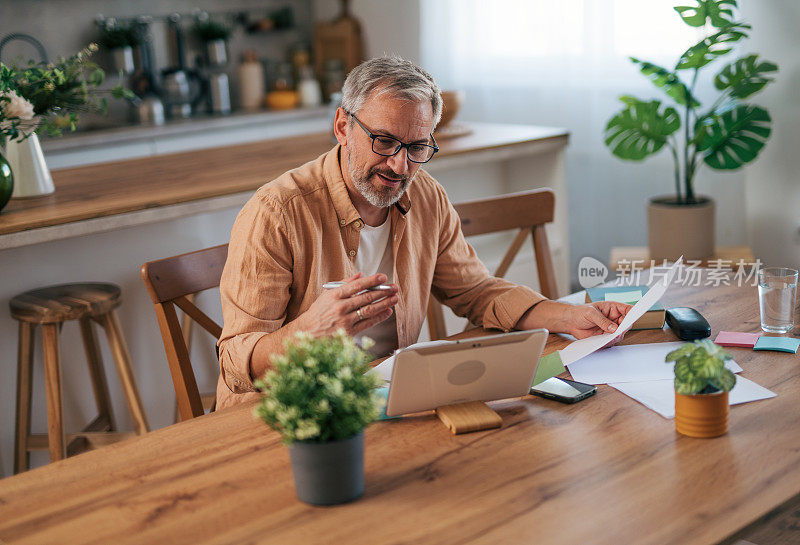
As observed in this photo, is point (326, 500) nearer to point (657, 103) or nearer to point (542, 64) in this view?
point (657, 103)

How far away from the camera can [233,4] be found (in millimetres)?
5188

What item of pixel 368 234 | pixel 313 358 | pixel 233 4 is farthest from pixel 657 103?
pixel 233 4

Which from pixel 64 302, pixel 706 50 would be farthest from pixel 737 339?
pixel 706 50

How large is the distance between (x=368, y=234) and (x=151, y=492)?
82cm

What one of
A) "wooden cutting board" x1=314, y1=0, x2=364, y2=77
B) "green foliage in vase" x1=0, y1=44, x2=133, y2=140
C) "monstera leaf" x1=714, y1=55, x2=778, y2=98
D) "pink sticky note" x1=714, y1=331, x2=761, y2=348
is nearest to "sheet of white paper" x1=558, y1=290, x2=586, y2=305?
"pink sticky note" x1=714, y1=331, x2=761, y2=348

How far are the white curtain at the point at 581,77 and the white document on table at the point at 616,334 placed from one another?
234cm

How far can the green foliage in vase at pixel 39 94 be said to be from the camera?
2266 millimetres

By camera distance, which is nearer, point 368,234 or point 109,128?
point 368,234

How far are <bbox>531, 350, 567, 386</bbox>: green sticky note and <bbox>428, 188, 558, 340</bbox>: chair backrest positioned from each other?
64 cm

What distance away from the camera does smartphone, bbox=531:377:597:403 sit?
1.33 metres

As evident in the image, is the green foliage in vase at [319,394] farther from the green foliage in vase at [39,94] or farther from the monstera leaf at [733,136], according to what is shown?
the monstera leaf at [733,136]

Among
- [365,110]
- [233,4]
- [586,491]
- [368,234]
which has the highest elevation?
[233,4]

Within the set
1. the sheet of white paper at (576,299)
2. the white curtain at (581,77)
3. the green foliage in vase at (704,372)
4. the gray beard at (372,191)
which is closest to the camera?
the green foliage in vase at (704,372)

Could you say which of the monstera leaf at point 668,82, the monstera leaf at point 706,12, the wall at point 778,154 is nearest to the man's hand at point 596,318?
the monstera leaf at point 668,82
